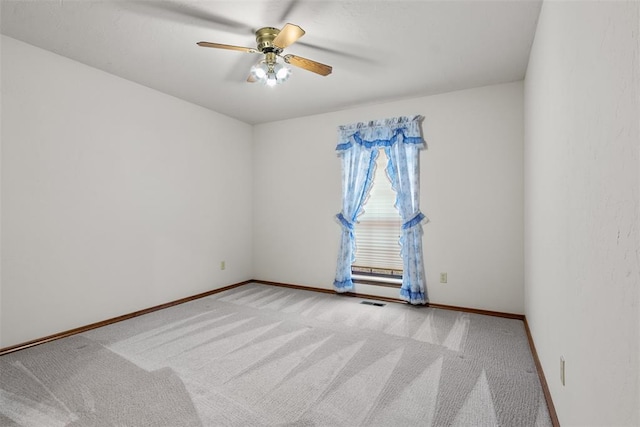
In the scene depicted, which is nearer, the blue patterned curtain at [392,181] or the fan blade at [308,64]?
the fan blade at [308,64]

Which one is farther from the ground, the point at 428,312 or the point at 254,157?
the point at 254,157

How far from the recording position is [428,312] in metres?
3.40

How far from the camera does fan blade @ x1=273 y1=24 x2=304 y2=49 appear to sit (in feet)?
6.34

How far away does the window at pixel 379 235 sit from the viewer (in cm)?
392

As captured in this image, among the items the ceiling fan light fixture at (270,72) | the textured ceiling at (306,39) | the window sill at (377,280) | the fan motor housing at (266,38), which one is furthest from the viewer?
the window sill at (377,280)

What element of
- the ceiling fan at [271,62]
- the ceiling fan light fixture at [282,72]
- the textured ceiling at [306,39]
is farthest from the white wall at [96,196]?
the ceiling fan light fixture at [282,72]

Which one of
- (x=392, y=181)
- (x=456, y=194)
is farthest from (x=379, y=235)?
(x=456, y=194)

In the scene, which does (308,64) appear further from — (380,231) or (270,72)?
(380,231)

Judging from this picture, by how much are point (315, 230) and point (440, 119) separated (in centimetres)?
214

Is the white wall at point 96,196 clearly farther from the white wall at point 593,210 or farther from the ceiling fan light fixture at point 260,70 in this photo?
the white wall at point 593,210

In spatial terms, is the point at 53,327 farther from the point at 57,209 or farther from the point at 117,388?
the point at 117,388

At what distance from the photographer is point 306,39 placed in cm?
248

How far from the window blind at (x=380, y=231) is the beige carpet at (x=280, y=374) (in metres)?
0.91

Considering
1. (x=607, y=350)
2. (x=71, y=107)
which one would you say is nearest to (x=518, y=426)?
(x=607, y=350)
